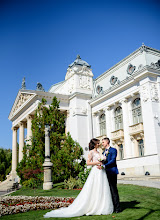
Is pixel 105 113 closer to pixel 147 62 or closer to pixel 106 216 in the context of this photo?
pixel 147 62

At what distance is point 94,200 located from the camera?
23.7ft

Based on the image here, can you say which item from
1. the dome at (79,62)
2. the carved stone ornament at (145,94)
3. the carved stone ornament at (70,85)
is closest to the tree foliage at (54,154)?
the carved stone ornament at (145,94)

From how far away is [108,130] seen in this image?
33.5 meters

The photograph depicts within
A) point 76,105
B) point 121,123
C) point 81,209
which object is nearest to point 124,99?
point 121,123

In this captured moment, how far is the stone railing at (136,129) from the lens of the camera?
27859 mm

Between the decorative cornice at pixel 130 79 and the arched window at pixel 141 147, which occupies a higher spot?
the decorative cornice at pixel 130 79

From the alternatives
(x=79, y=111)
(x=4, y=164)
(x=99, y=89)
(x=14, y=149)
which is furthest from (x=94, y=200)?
(x=4, y=164)

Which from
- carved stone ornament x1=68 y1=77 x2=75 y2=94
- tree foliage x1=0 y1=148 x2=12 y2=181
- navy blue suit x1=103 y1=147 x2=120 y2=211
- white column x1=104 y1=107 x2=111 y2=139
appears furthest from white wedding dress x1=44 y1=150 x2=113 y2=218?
tree foliage x1=0 y1=148 x2=12 y2=181

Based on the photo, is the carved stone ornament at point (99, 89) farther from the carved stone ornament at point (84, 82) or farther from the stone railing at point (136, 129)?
the stone railing at point (136, 129)

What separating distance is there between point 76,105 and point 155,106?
44.5 feet

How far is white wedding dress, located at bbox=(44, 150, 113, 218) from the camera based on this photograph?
23.1ft

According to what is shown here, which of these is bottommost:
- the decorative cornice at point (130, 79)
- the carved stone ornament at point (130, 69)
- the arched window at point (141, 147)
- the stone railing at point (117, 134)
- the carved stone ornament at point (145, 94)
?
the arched window at point (141, 147)

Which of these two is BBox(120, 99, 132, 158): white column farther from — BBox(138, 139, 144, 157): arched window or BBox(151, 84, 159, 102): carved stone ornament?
BBox(151, 84, 159, 102): carved stone ornament

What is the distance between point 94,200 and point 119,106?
86.2 ft
